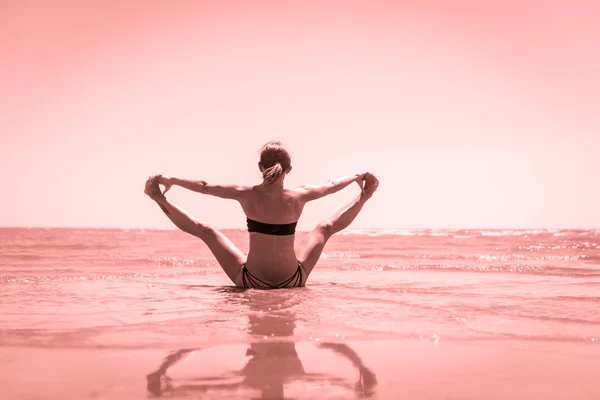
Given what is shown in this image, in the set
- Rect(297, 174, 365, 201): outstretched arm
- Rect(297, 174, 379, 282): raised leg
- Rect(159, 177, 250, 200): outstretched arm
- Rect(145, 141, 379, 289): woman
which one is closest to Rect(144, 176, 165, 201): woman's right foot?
Rect(145, 141, 379, 289): woman

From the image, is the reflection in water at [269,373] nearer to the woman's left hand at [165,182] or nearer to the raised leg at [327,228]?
the raised leg at [327,228]

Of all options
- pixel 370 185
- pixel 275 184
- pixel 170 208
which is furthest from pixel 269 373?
pixel 370 185

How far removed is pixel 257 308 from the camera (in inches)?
202

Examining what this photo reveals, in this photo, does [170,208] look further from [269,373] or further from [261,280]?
[269,373]

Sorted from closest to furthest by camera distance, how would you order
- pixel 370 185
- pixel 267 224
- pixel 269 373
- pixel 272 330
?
1. pixel 269 373
2. pixel 272 330
3. pixel 267 224
4. pixel 370 185

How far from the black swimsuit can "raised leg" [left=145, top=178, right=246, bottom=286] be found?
0.13 m

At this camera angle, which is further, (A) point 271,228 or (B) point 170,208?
(B) point 170,208

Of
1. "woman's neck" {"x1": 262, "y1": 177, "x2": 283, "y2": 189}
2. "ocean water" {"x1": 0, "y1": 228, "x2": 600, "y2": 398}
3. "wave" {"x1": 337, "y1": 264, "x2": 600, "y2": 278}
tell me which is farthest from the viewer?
"wave" {"x1": 337, "y1": 264, "x2": 600, "y2": 278}

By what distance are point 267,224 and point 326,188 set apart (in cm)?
92

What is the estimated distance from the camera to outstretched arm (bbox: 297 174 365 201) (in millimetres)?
6559

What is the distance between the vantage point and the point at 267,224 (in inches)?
249

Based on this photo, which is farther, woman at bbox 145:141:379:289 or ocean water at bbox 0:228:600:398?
woman at bbox 145:141:379:289

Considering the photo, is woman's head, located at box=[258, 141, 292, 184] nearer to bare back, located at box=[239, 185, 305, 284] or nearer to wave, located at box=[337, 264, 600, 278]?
bare back, located at box=[239, 185, 305, 284]

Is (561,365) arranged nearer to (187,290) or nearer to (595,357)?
(595,357)
